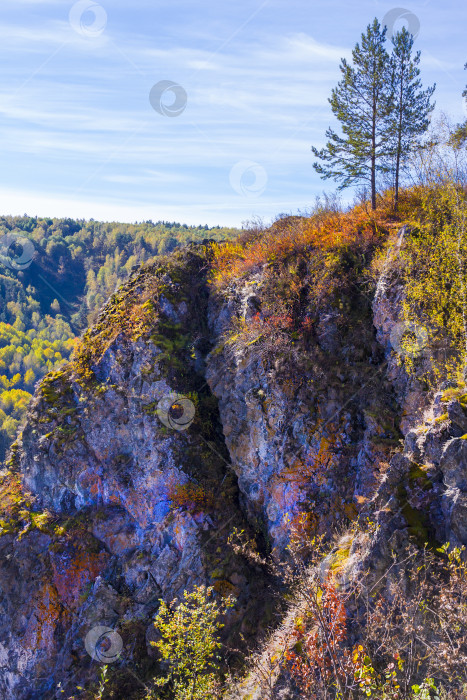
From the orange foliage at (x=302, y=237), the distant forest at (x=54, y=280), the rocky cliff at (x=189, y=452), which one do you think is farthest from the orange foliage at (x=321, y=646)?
the distant forest at (x=54, y=280)

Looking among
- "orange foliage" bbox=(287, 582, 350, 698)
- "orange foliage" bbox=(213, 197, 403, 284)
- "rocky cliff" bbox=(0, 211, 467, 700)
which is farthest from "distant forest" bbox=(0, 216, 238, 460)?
"orange foliage" bbox=(287, 582, 350, 698)

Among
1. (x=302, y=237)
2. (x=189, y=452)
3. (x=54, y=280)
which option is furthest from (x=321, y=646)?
(x=54, y=280)

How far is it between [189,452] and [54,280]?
132429 millimetres

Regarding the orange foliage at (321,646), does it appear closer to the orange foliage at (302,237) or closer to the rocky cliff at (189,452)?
the rocky cliff at (189,452)

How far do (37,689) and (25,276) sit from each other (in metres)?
136

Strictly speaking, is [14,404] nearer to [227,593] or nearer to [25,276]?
[25,276]

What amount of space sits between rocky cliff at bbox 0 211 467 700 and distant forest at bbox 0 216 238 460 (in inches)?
3425

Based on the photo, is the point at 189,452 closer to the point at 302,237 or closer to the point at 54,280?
the point at 302,237

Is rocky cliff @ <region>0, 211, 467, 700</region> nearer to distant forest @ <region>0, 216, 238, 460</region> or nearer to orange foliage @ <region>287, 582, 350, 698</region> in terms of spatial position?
orange foliage @ <region>287, 582, 350, 698</region>

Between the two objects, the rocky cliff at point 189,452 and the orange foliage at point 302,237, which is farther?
the orange foliage at point 302,237

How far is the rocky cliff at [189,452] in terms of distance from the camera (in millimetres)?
14539

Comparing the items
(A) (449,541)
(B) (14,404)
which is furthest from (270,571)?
(B) (14,404)

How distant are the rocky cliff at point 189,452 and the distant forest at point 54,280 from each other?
86999mm

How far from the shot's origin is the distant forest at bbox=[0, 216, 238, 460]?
4225 inches
